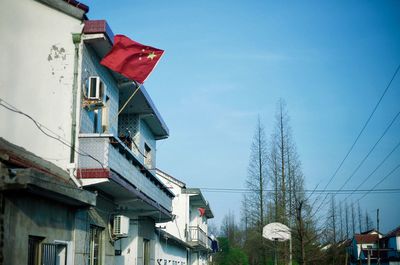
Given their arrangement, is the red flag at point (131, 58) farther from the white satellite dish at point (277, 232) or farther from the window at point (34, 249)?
the white satellite dish at point (277, 232)

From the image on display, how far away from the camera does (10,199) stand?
769 cm

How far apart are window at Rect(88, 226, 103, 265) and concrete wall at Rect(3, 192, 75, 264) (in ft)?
5.56

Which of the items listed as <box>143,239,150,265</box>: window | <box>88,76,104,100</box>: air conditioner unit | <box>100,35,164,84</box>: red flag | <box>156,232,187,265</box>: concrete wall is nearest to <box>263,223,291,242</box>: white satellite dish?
<box>156,232,187,265</box>: concrete wall

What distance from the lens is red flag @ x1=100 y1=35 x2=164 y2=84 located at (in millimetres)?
11781

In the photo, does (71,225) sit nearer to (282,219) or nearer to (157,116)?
(157,116)

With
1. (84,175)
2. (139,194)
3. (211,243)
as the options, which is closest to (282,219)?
(211,243)

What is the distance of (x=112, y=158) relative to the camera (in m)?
11.4

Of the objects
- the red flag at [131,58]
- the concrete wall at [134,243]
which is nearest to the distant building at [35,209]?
the red flag at [131,58]

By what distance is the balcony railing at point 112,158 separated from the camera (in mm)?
10938

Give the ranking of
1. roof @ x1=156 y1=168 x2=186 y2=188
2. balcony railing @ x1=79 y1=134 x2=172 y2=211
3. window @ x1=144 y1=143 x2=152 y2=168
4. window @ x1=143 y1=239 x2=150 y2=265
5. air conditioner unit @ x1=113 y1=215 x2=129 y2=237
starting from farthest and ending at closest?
roof @ x1=156 y1=168 x2=186 y2=188 < window @ x1=144 y1=143 x2=152 y2=168 < window @ x1=143 y1=239 x2=150 y2=265 < air conditioner unit @ x1=113 y1=215 x2=129 y2=237 < balcony railing @ x1=79 y1=134 x2=172 y2=211

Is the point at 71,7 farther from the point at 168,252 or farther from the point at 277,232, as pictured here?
the point at 168,252

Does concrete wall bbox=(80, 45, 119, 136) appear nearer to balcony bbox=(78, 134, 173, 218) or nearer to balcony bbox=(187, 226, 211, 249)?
balcony bbox=(78, 134, 173, 218)

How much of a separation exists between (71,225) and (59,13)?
17.4ft

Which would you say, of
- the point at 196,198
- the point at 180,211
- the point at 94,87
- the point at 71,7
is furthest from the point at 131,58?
the point at 196,198
